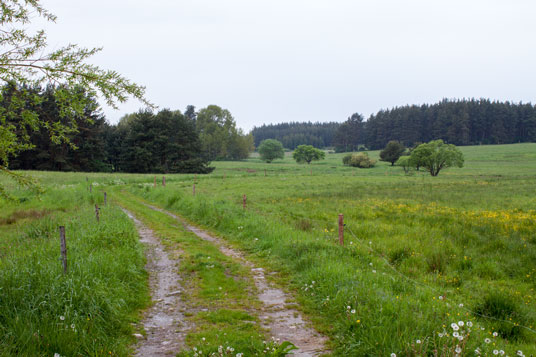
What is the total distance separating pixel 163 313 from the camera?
6453mm

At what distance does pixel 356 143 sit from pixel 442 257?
450ft

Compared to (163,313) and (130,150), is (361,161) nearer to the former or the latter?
(130,150)

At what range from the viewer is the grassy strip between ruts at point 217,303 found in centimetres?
509

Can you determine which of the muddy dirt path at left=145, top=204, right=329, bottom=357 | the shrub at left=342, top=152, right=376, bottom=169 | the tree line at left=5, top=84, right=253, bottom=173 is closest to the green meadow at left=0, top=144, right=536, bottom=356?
the muddy dirt path at left=145, top=204, right=329, bottom=357

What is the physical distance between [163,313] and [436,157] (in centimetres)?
5664

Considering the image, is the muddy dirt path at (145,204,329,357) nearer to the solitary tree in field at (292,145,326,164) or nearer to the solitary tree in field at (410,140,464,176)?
the solitary tree in field at (410,140,464,176)

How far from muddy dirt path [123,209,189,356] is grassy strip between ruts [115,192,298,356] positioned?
0.60 ft

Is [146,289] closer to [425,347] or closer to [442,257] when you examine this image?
[425,347]

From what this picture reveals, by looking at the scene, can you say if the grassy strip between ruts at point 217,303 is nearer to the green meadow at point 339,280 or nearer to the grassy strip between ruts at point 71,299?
the green meadow at point 339,280

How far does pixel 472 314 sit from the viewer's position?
252 inches

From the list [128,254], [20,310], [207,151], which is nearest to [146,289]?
[128,254]

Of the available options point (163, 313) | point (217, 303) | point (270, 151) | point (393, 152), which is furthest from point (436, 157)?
point (270, 151)

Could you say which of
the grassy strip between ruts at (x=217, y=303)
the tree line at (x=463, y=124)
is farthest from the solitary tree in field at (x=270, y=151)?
the grassy strip between ruts at (x=217, y=303)

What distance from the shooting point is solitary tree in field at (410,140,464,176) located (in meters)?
54.1
